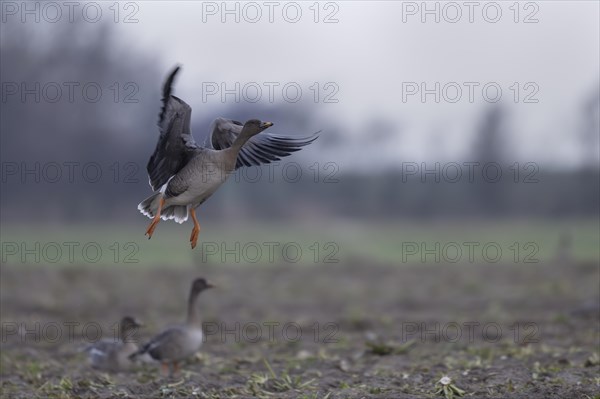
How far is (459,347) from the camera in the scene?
1262cm

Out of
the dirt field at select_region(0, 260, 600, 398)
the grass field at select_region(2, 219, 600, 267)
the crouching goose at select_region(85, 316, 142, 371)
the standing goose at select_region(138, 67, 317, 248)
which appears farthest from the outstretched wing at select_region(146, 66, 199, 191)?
the grass field at select_region(2, 219, 600, 267)

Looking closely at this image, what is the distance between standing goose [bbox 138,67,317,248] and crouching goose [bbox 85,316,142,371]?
3626mm

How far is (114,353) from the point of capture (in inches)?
472

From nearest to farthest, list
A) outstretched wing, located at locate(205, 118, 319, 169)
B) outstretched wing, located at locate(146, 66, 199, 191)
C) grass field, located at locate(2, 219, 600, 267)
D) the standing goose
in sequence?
the standing goose → outstretched wing, located at locate(146, 66, 199, 191) → outstretched wing, located at locate(205, 118, 319, 169) → grass field, located at locate(2, 219, 600, 267)

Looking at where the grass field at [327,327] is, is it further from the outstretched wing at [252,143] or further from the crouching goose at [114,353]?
the outstretched wing at [252,143]

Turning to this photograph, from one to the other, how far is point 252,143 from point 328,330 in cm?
671

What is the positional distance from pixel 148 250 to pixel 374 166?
84.2 feet

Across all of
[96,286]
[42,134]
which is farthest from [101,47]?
[96,286]

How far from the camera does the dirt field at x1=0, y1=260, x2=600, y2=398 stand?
31.9 feet

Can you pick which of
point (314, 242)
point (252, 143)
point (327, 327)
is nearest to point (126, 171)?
point (314, 242)

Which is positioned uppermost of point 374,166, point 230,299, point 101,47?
point 101,47

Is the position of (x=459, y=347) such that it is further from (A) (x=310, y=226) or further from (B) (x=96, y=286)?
(A) (x=310, y=226)

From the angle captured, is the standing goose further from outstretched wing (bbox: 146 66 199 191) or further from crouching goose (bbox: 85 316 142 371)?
crouching goose (bbox: 85 316 142 371)

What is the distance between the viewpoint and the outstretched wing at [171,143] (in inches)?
329
